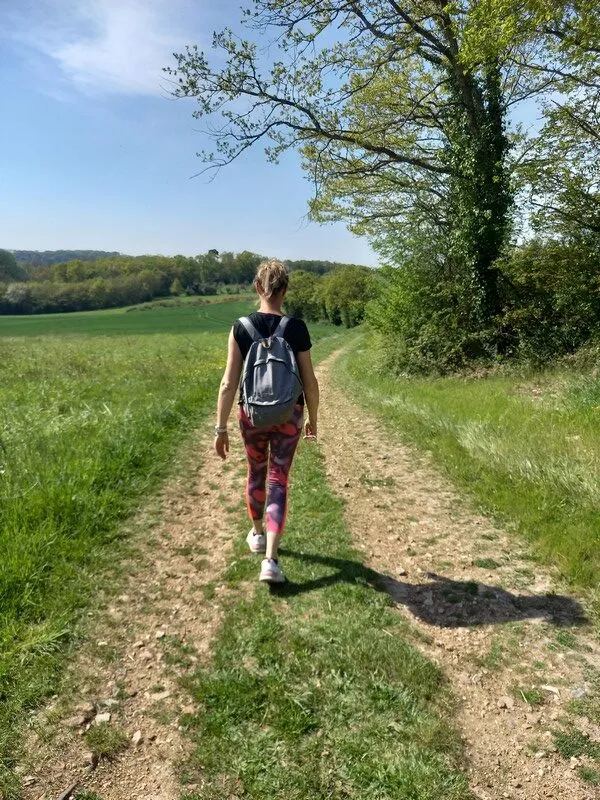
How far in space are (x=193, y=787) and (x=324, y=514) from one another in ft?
10.2

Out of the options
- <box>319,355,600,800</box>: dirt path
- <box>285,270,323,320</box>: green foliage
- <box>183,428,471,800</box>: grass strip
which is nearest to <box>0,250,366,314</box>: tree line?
<box>285,270,323,320</box>: green foliage

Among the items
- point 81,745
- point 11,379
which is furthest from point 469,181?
point 81,745

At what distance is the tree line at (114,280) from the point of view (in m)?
75.9

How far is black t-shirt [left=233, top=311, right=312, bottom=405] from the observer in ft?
12.1

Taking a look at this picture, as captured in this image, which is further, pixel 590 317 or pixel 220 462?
pixel 590 317

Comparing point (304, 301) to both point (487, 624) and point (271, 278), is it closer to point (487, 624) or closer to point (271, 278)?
point (271, 278)

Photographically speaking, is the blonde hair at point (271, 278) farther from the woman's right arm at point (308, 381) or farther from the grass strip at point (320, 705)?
the grass strip at point (320, 705)

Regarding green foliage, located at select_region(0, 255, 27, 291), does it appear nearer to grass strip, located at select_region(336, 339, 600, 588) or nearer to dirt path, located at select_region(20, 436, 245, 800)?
grass strip, located at select_region(336, 339, 600, 588)

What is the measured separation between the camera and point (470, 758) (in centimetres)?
245

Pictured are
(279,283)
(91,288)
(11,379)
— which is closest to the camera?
(279,283)

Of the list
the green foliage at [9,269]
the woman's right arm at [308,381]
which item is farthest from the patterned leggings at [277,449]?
the green foliage at [9,269]

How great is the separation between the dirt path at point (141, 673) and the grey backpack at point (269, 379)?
4.82 ft

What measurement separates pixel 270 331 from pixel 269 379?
1.20 feet

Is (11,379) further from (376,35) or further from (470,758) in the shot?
(470,758)
